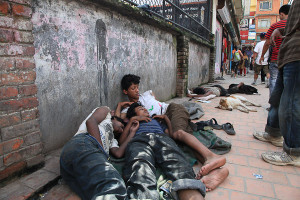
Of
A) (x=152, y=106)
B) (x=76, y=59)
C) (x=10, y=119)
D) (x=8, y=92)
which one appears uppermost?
(x=76, y=59)

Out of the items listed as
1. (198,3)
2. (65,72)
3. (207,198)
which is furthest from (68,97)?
(198,3)

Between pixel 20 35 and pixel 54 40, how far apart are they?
0.53m

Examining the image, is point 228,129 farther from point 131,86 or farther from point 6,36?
point 6,36

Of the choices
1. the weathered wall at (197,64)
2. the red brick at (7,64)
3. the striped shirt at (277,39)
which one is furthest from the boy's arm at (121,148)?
the weathered wall at (197,64)

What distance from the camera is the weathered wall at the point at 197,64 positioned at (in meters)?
7.01

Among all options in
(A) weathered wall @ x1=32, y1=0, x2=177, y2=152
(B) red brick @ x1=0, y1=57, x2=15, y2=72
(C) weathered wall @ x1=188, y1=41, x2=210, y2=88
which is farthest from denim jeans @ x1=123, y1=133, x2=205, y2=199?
(C) weathered wall @ x1=188, y1=41, x2=210, y2=88

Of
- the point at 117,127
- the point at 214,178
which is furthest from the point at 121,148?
the point at 214,178

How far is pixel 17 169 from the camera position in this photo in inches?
66.2

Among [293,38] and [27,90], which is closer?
[27,90]

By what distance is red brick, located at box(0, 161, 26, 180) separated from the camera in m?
1.58

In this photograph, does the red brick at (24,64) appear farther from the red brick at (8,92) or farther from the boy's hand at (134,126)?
the boy's hand at (134,126)

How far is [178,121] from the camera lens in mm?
2670

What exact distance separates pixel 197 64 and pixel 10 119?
7026mm

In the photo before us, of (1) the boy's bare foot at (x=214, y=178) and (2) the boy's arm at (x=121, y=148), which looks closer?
(1) the boy's bare foot at (x=214, y=178)
